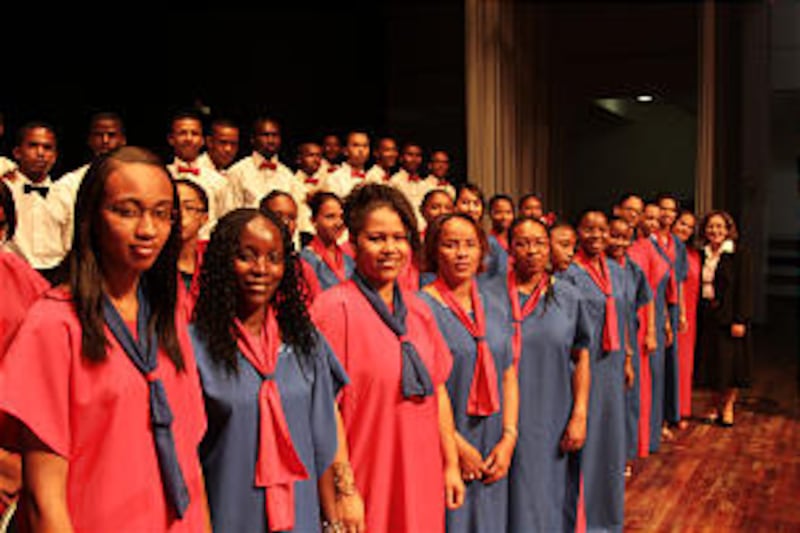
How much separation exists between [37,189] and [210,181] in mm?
952

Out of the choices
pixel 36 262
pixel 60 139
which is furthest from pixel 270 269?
pixel 60 139

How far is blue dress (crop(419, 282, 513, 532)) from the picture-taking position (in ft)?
8.82

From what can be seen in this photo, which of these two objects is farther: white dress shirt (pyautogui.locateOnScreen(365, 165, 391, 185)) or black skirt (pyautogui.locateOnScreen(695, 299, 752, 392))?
white dress shirt (pyautogui.locateOnScreen(365, 165, 391, 185))

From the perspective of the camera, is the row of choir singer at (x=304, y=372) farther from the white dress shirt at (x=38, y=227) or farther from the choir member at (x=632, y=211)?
the choir member at (x=632, y=211)

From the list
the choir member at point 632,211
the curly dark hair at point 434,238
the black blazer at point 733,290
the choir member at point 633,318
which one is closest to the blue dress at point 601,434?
the choir member at point 633,318

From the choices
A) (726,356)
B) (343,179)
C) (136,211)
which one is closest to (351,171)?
(343,179)

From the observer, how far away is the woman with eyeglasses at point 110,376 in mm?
1346

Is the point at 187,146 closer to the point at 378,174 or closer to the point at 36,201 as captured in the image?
the point at 36,201

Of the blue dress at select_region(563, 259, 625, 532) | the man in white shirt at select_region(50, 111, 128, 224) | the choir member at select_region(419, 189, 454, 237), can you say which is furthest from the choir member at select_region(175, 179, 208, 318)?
the choir member at select_region(419, 189, 454, 237)

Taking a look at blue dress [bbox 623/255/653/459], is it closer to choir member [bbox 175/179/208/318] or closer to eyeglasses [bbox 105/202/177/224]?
choir member [bbox 175/179/208/318]

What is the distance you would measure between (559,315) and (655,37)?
7.66 m

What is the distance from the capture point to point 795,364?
8922mm

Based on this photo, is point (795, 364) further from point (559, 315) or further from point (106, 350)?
point (106, 350)

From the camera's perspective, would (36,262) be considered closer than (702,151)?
Yes
